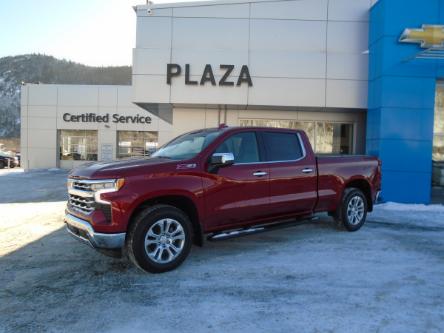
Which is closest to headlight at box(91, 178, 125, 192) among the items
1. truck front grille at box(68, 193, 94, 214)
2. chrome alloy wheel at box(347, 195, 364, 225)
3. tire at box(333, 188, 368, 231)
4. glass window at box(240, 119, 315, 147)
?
truck front grille at box(68, 193, 94, 214)

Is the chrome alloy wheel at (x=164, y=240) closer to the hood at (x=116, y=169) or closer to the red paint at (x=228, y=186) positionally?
the red paint at (x=228, y=186)

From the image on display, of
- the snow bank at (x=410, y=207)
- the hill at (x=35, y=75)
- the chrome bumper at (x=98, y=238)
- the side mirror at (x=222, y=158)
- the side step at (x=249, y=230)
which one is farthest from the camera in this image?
the hill at (x=35, y=75)

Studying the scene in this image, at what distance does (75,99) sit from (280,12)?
80.9 feet

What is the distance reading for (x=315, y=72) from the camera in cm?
1238

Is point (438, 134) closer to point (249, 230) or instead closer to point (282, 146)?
point (282, 146)

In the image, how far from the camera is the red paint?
4.96 meters

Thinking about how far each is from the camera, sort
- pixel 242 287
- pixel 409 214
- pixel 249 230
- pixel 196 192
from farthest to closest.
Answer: pixel 409 214 → pixel 249 230 → pixel 196 192 → pixel 242 287

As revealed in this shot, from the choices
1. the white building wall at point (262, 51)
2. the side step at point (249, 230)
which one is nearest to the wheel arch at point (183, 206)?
the side step at point (249, 230)

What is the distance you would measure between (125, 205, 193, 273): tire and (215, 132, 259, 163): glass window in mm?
Answer: 1181

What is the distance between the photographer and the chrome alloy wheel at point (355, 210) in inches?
301

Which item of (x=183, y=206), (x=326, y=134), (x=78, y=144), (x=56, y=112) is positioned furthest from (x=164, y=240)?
(x=56, y=112)

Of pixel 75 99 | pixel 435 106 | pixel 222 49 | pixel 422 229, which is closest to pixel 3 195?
pixel 222 49

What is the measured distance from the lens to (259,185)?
6098 mm

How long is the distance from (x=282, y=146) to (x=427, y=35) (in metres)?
6.81
